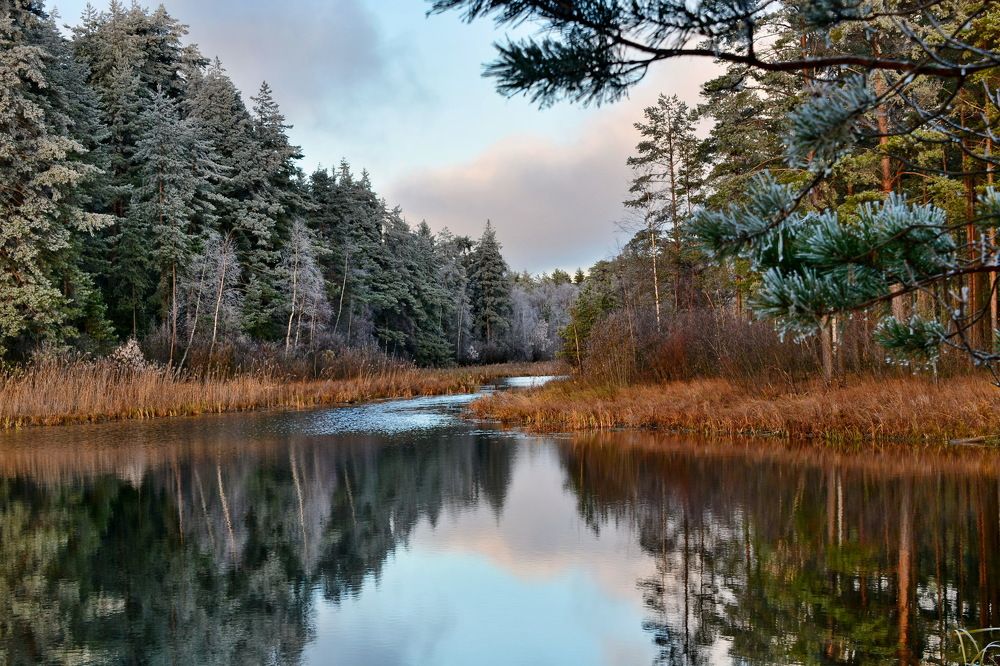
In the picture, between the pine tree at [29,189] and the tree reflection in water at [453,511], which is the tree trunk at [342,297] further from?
the tree reflection in water at [453,511]

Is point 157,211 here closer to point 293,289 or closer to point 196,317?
point 196,317

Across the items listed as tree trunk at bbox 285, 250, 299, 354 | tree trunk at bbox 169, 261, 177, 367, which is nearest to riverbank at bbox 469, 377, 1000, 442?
tree trunk at bbox 169, 261, 177, 367

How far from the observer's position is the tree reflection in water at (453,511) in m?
5.48

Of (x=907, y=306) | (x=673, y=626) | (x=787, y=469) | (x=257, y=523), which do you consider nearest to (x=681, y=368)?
(x=907, y=306)

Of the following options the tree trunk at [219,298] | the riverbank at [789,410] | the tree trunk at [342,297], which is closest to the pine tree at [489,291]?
the tree trunk at [342,297]

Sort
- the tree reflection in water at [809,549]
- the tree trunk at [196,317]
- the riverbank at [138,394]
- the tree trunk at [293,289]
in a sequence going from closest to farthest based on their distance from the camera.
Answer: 1. the tree reflection in water at [809,549]
2. the riverbank at [138,394]
3. the tree trunk at [196,317]
4. the tree trunk at [293,289]

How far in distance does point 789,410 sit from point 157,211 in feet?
82.4

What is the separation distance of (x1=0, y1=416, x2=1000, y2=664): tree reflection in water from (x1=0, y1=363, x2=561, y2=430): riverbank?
4510mm

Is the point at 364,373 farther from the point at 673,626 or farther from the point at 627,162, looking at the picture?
the point at 673,626

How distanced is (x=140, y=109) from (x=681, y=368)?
27219mm

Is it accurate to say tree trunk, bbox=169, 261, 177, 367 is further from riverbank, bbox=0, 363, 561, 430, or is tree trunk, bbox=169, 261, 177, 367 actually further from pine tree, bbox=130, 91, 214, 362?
riverbank, bbox=0, 363, 561, 430

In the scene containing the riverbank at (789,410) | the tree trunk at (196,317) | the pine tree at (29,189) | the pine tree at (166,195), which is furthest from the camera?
the pine tree at (166,195)

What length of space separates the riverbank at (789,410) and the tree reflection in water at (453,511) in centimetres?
156

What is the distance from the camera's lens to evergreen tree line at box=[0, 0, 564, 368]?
22.8 metres
